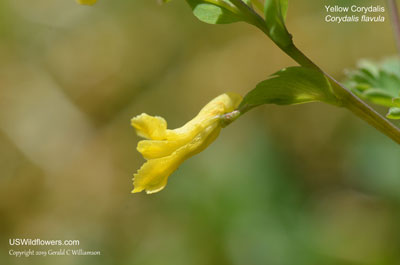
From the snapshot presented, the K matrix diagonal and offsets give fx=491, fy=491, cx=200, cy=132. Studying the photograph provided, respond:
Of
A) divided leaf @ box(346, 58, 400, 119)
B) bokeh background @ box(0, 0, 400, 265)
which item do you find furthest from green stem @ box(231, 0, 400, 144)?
bokeh background @ box(0, 0, 400, 265)

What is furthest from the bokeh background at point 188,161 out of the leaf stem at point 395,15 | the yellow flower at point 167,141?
the yellow flower at point 167,141

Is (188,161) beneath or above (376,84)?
beneath

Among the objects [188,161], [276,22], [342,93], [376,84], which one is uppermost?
[276,22]

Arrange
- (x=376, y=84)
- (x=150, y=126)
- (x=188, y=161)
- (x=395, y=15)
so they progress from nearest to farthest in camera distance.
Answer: (x=150, y=126)
(x=395, y=15)
(x=376, y=84)
(x=188, y=161)

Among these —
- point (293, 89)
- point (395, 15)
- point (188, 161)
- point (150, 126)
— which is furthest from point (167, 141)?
point (188, 161)

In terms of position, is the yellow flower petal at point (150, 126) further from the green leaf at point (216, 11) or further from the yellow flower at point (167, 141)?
the green leaf at point (216, 11)

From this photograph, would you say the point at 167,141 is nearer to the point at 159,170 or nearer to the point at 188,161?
the point at 159,170

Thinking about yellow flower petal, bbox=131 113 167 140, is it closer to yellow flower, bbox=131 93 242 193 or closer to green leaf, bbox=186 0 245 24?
yellow flower, bbox=131 93 242 193
